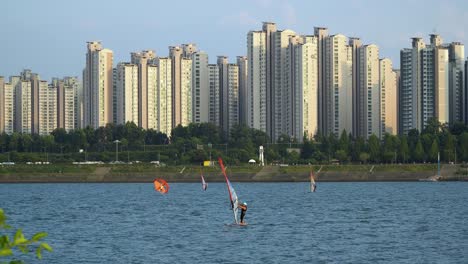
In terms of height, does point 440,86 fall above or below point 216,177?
above

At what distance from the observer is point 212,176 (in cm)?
16025

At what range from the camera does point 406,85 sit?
197000 mm

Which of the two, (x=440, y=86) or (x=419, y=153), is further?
(x=440, y=86)

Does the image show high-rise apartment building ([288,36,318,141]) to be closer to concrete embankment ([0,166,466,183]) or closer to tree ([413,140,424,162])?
concrete embankment ([0,166,466,183])

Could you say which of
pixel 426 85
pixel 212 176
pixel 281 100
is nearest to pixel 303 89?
pixel 281 100

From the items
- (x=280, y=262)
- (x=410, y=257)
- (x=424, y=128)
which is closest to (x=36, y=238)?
(x=280, y=262)

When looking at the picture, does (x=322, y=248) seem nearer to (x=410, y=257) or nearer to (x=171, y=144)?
(x=410, y=257)

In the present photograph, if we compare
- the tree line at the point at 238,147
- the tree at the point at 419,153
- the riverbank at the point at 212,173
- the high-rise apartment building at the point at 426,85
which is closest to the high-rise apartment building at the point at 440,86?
the high-rise apartment building at the point at 426,85

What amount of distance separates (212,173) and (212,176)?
3.56ft

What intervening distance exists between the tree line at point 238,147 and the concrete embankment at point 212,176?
8.91 m

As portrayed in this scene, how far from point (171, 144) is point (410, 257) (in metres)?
156

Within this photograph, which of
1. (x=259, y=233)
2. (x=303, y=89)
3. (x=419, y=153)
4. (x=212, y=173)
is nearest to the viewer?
(x=259, y=233)

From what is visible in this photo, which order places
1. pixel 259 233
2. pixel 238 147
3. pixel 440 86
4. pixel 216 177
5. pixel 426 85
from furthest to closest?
pixel 426 85 → pixel 440 86 → pixel 238 147 → pixel 216 177 → pixel 259 233

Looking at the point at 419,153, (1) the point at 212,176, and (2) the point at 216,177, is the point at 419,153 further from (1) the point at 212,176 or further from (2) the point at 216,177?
(1) the point at 212,176
